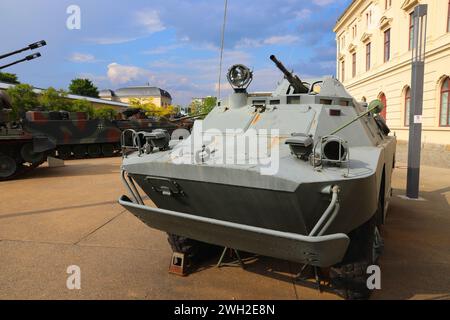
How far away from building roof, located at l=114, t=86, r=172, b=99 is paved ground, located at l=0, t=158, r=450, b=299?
80.2 meters

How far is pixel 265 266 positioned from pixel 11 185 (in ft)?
26.2

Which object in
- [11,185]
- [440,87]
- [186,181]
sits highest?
[440,87]

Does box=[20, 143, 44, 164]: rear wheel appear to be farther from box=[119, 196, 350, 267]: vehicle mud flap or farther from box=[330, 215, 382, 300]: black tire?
box=[330, 215, 382, 300]: black tire

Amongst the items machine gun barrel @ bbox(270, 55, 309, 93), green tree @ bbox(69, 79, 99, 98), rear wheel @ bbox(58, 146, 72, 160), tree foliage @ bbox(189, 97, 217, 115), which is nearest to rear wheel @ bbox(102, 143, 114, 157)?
rear wheel @ bbox(58, 146, 72, 160)

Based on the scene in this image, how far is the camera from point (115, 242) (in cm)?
475

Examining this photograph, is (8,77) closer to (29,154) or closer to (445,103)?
(29,154)

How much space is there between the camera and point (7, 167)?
10.6 metres

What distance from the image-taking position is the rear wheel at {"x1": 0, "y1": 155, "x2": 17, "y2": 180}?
10.5 metres

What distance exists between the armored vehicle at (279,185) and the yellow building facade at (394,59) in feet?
42.2

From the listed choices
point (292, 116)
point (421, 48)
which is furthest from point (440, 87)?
point (292, 116)

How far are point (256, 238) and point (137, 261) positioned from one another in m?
1.90

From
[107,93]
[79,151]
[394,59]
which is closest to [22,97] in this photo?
[79,151]

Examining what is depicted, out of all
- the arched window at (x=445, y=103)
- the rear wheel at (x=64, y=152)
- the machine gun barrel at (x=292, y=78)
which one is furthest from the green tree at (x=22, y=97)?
the machine gun barrel at (x=292, y=78)
